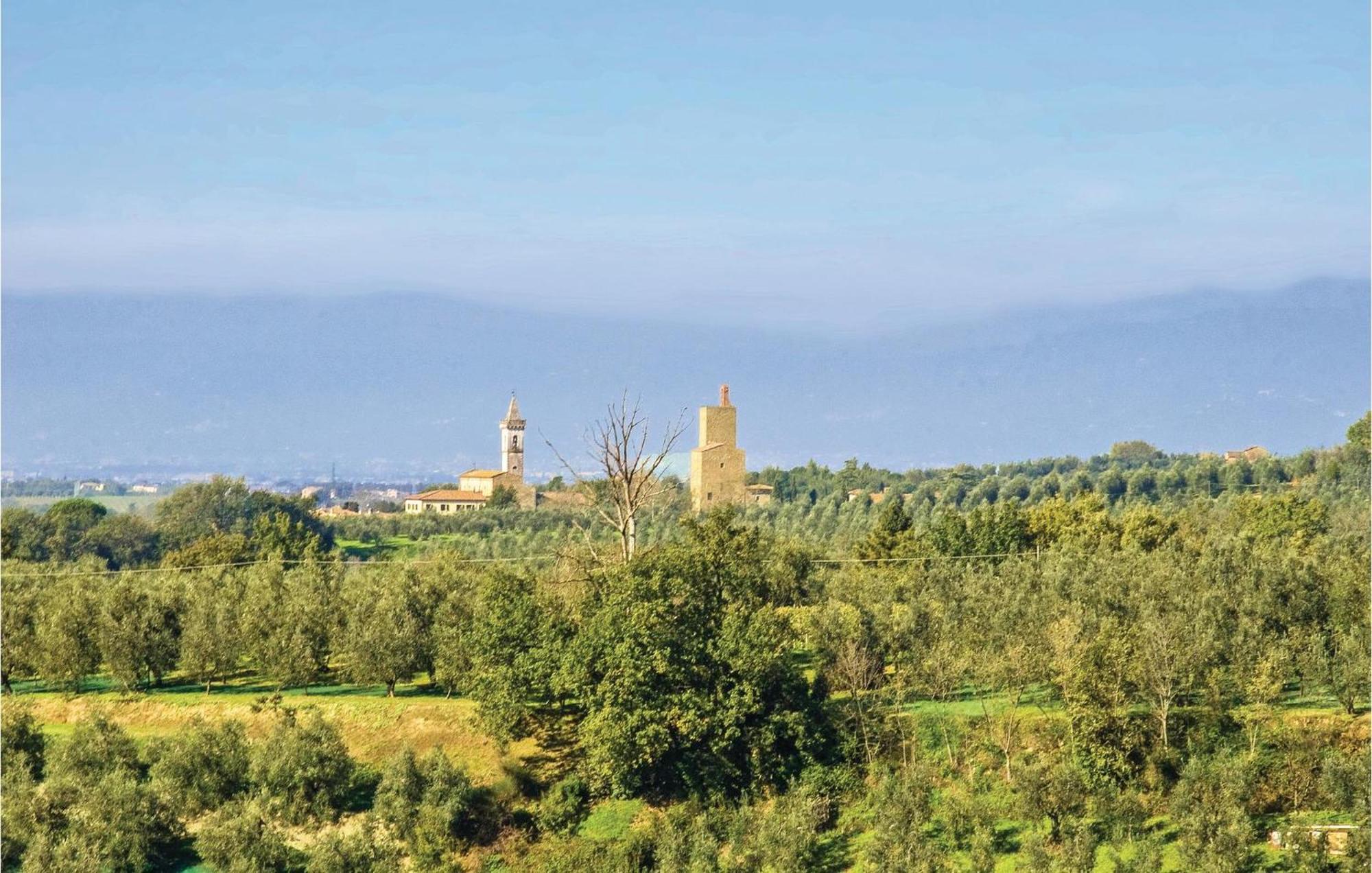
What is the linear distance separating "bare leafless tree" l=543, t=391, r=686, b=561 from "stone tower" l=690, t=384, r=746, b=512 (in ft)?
172

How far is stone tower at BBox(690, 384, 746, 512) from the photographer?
3949 inches

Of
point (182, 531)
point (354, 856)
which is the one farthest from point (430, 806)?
point (182, 531)

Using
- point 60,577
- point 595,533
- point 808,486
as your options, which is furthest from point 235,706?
point 808,486

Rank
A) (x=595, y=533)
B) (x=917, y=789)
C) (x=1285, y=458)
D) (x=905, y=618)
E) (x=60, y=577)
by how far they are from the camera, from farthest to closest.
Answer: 1. (x=1285, y=458)
2. (x=595, y=533)
3. (x=60, y=577)
4. (x=905, y=618)
5. (x=917, y=789)

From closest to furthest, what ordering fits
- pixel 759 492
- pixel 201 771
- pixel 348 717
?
pixel 201 771 < pixel 348 717 < pixel 759 492

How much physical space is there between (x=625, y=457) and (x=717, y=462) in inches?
2294

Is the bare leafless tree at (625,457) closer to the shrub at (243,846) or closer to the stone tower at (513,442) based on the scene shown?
the shrub at (243,846)

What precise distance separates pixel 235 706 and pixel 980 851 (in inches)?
786

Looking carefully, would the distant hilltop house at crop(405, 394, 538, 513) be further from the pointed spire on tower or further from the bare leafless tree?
the bare leafless tree

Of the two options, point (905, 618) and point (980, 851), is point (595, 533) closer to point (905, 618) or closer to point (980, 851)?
point (905, 618)

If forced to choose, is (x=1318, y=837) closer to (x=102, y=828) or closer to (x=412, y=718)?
(x=412, y=718)

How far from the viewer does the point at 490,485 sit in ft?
452

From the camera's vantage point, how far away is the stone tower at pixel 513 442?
505ft

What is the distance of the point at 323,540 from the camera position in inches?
3423
